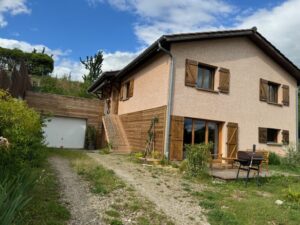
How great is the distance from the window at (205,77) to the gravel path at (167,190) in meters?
5.23

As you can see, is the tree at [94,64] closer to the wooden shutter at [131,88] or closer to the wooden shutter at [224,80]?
the wooden shutter at [131,88]

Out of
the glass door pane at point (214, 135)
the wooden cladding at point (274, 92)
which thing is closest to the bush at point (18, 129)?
the glass door pane at point (214, 135)

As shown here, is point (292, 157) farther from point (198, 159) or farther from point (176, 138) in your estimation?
point (198, 159)

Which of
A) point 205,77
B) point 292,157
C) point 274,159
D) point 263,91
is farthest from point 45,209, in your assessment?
point 263,91

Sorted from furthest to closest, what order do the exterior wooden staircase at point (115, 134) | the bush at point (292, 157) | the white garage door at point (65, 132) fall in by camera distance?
the white garage door at point (65, 132) < the exterior wooden staircase at point (115, 134) < the bush at point (292, 157)

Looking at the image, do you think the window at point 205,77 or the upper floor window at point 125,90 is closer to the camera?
the window at point 205,77

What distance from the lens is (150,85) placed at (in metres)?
15.1

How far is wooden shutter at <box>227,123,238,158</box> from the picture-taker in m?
14.5

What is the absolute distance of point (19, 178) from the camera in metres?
2.79

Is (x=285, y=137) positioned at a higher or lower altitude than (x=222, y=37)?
lower

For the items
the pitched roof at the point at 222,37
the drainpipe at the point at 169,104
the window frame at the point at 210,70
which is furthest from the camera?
the window frame at the point at 210,70

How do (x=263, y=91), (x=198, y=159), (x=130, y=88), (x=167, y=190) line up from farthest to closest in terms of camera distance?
(x=130, y=88) → (x=263, y=91) → (x=198, y=159) → (x=167, y=190)

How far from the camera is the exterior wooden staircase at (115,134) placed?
1647 cm

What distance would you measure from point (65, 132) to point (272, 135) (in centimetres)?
1285
